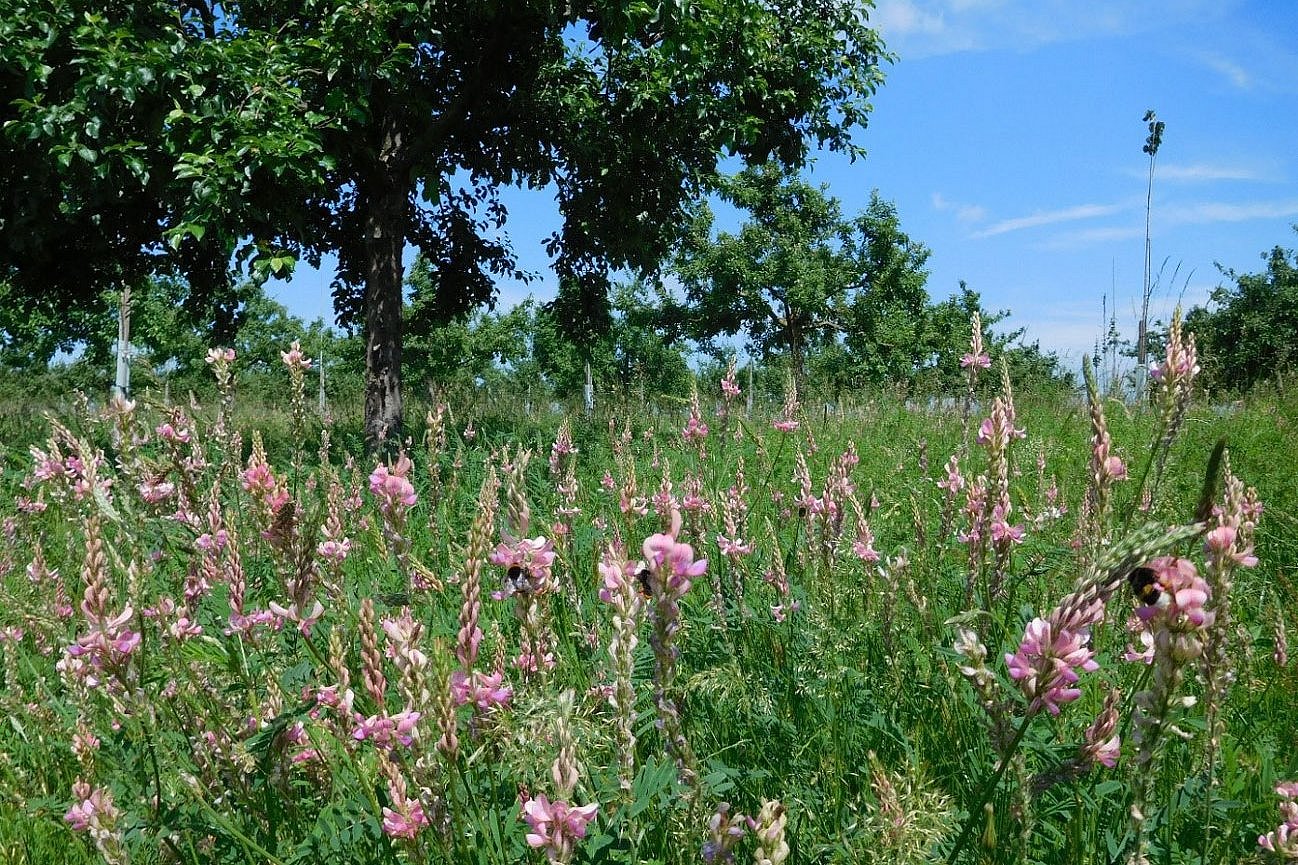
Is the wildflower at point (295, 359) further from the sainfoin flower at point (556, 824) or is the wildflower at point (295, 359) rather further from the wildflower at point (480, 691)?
the sainfoin flower at point (556, 824)

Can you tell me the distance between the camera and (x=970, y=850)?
172cm

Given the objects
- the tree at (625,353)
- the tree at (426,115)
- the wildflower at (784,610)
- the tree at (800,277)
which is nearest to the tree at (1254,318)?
the tree at (800,277)

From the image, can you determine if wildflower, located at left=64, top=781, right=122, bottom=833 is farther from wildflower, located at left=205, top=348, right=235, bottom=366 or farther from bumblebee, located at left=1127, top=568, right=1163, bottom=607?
bumblebee, located at left=1127, top=568, right=1163, bottom=607

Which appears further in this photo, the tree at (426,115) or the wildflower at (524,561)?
the tree at (426,115)

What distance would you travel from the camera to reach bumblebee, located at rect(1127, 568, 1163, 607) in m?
0.99

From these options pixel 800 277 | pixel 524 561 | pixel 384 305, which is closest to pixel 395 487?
pixel 524 561

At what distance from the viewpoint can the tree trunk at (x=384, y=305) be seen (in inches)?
413

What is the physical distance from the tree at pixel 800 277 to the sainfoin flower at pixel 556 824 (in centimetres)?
3907

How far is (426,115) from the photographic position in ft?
33.0

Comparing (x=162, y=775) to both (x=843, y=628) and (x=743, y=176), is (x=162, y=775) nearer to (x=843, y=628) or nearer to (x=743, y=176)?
(x=843, y=628)

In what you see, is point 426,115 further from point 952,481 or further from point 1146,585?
point 1146,585

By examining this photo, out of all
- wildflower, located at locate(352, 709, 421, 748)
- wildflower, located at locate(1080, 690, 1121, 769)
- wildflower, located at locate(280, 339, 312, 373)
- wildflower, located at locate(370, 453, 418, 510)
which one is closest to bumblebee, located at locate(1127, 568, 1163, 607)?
wildflower, located at locate(1080, 690, 1121, 769)

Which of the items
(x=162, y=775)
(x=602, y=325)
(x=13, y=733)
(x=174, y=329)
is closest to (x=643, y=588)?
(x=162, y=775)

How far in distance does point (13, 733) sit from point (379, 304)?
27.6 ft
